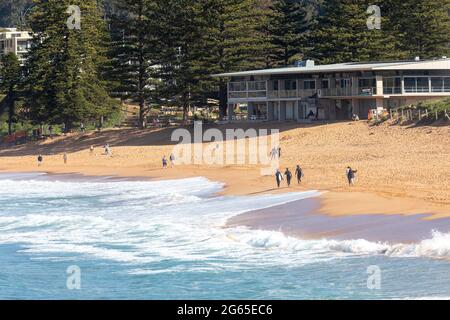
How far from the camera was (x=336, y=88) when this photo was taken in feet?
214

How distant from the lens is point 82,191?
48438 mm

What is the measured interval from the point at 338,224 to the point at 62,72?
1805 inches

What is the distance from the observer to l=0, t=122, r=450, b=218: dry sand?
35.2 metres

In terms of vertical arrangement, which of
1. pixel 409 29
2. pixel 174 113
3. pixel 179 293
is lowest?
pixel 179 293

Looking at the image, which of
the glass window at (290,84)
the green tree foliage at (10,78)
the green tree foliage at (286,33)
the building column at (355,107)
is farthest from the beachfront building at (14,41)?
the building column at (355,107)

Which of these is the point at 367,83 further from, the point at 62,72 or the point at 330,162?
the point at 62,72

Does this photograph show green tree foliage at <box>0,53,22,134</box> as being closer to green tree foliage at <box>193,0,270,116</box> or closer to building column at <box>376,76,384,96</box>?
green tree foliage at <box>193,0,270,116</box>

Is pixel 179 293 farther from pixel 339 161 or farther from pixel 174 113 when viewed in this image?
pixel 174 113

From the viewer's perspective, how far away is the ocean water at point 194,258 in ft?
Result: 78.3

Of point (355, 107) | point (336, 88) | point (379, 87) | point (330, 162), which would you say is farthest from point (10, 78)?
point (330, 162)

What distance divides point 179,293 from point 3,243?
10.7m

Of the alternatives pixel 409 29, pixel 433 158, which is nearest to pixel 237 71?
pixel 409 29

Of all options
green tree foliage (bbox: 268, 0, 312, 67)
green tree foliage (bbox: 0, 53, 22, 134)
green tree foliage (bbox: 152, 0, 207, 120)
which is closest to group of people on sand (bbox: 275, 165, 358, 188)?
green tree foliage (bbox: 152, 0, 207, 120)

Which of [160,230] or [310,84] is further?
[310,84]
